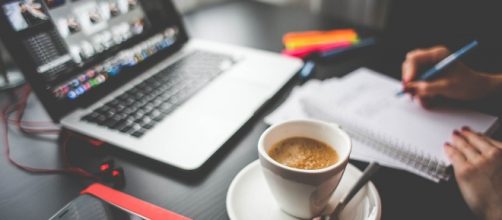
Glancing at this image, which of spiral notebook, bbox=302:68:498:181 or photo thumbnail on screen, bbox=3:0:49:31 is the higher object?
photo thumbnail on screen, bbox=3:0:49:31

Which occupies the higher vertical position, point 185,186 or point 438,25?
point 185,186

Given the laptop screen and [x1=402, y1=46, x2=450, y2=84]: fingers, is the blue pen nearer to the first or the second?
[x1=402, y1=46, x2=450, y2=84]: fingers

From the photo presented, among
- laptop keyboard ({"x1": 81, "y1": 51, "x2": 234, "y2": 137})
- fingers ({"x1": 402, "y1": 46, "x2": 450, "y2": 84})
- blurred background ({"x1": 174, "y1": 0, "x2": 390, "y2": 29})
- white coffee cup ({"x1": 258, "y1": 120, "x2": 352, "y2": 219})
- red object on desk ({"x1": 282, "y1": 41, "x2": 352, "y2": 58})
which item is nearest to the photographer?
white coffee cup ({"x1": 258, "y1": 120, "x2": 352, "y2": 219})

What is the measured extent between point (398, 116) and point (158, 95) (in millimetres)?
470

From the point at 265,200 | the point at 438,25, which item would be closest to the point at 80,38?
the point at 265,200

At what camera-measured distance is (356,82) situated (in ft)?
2.48

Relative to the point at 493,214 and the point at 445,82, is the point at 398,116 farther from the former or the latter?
the point at 493,214

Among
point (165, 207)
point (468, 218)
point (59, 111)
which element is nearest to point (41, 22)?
point (59, 111)

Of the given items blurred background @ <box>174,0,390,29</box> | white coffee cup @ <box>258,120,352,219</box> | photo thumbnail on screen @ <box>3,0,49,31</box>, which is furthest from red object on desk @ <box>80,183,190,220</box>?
blurred background @ <box>174,0,390,29</box>

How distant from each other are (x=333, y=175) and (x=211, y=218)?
0.19 metres

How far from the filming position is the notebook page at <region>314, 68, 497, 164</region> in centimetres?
58

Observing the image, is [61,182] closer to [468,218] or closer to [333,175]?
[333,175]

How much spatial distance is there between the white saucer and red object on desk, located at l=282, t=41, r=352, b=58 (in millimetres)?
421

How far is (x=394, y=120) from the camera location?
64 centimetres
